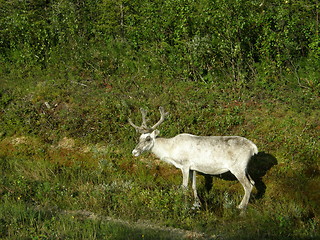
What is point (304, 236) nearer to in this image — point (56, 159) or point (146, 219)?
point (146, 219)

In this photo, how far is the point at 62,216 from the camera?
9398mm

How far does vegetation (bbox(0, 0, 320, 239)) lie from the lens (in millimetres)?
→ 9586

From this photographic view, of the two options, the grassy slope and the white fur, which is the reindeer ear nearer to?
the white fur

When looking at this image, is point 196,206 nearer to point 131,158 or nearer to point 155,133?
point 155,133

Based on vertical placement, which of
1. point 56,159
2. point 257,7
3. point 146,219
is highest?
point 257,7

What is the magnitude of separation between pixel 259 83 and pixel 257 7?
3.31 m

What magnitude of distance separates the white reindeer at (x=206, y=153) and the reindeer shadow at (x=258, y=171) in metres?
1.11

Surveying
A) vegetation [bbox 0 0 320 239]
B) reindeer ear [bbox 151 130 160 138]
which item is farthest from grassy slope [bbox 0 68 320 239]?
reindeer ear [bbox 151 130 160 138]

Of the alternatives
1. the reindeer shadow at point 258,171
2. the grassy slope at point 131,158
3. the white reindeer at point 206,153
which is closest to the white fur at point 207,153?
the white reindeer at point 206,153

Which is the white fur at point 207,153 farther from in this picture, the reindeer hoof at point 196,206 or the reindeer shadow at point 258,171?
the reindeer shadow at point 258,171

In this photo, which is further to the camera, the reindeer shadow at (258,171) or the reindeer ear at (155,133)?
the reindeer shadow at (258,171)

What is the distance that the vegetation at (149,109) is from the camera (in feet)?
31.4

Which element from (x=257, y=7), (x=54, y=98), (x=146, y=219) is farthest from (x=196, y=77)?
(x=146, y=219)

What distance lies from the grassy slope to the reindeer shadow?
→ 3.2 inches
